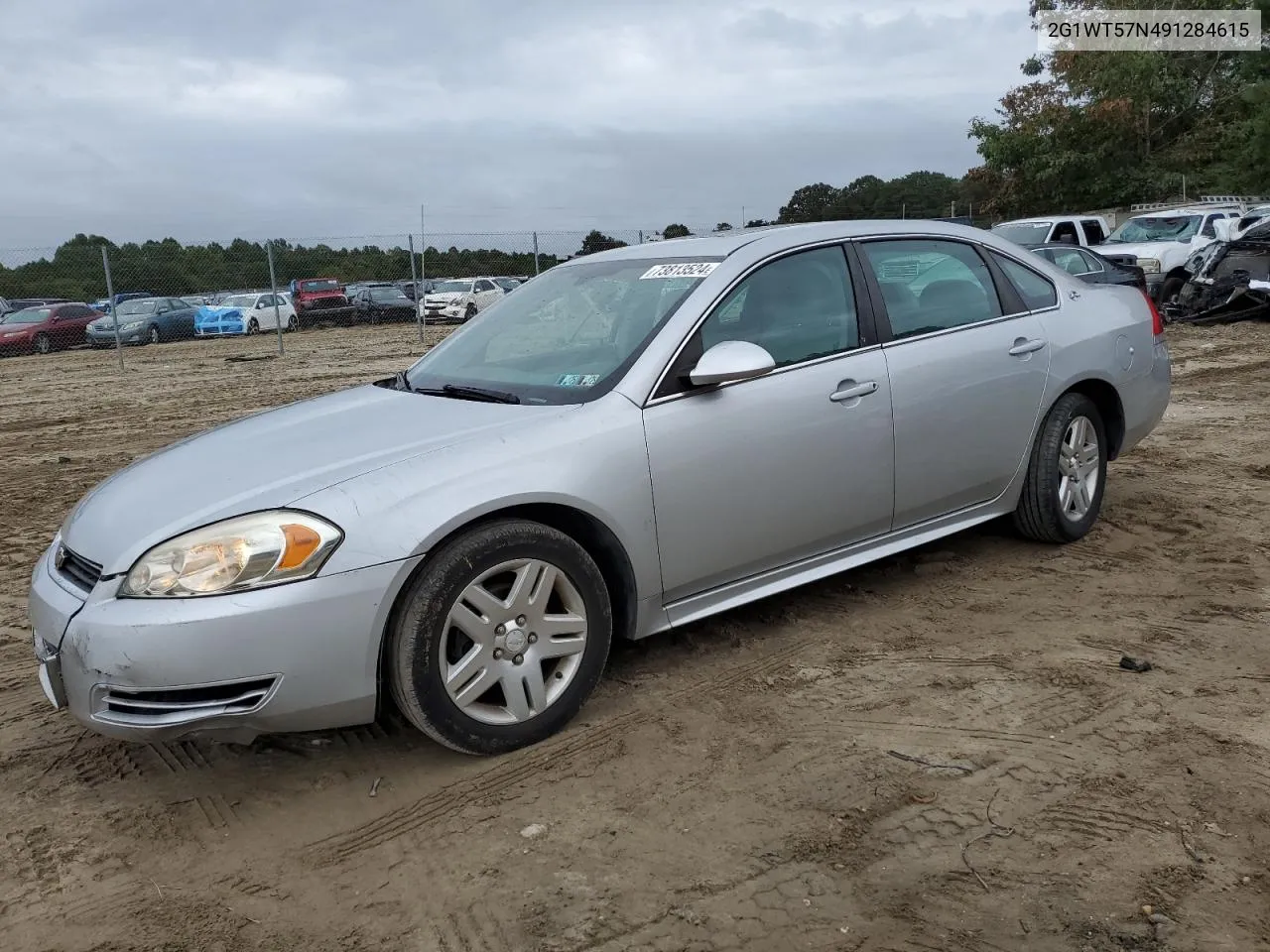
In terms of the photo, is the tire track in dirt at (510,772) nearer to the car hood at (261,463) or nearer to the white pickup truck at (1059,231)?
the car hood at (261,463)

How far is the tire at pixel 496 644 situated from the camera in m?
3.05

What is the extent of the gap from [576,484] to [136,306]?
27118 millimetres

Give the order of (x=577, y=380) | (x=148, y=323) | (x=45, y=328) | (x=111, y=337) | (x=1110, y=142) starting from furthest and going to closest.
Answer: (x=1110, y=142) < (x=148, y=323) < (x=111, y=337) < (x=45, y=328) < (x=577, y=380)

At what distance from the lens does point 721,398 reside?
3.68 metres

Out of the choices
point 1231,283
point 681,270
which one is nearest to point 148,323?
point 1231,283

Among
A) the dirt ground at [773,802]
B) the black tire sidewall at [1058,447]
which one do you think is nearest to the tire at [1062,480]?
the black tire sidewall at [1058,447]

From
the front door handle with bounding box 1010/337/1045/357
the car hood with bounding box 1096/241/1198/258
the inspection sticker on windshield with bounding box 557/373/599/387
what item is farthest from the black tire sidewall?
the car hood with bounding box 1096/241/1198/258

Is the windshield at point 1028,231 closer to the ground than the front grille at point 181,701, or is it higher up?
higher up

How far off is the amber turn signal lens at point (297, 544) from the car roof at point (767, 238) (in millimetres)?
1905

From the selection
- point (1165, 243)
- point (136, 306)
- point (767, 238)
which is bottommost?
point (1165, 243)

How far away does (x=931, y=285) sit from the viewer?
4535mm

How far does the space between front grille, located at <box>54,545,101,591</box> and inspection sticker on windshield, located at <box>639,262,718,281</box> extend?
2160mm

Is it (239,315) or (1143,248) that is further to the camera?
Answer: (239,315)

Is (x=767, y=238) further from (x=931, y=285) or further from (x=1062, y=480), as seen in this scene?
(x=1062, y=480)
